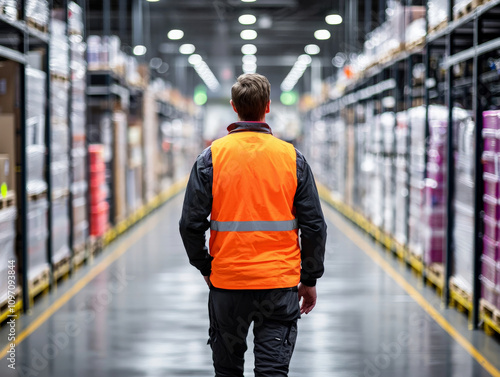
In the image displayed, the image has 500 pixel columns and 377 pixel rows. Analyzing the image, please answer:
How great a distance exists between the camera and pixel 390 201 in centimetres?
1115

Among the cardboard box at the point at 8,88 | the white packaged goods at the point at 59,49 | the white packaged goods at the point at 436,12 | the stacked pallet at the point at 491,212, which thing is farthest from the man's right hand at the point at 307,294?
the white packaged goods at the point at 59,49

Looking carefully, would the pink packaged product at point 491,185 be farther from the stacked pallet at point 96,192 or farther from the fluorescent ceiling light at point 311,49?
the fluorescent ceiling light at point 311,49

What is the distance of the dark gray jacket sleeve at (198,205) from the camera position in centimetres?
317

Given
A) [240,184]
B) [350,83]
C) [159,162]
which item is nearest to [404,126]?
[350,83]

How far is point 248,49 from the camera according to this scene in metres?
29.9

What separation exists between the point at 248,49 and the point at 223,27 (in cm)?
631

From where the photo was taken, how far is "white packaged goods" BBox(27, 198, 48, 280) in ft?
24.2

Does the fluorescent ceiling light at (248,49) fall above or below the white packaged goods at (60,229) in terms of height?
above

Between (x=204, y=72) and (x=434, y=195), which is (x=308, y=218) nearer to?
(x=434, y=195)

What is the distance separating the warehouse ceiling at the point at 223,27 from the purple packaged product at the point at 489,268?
9504 millimetres

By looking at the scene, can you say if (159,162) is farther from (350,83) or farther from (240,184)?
(240,184)

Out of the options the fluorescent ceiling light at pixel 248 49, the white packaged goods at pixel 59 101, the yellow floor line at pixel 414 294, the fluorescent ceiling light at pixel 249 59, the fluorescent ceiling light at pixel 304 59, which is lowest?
the yellow floor line at pixel 414 294

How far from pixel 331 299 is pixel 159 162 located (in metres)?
13.2

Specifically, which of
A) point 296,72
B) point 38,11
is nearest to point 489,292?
point 38,11
